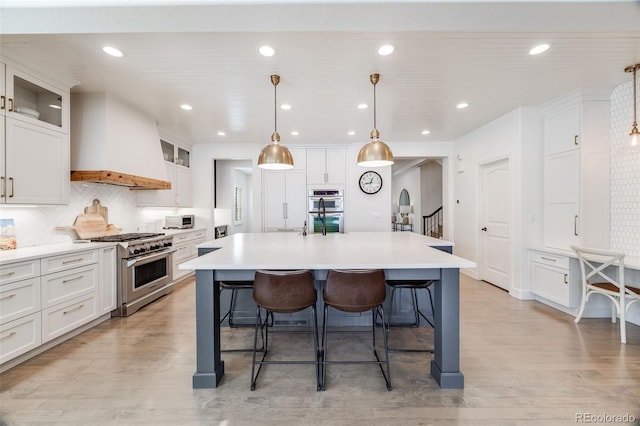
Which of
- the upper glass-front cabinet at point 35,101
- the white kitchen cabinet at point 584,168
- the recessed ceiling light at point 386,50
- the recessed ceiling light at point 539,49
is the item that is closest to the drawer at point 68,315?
the upper glass-front cabinet at point 35,101

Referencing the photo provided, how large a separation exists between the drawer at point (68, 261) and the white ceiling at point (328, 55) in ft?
5.83

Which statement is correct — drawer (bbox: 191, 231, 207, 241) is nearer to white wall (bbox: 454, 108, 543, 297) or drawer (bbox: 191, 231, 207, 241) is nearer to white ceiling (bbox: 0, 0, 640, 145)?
white ceiling (bbox: 0, 0, 640, 145)

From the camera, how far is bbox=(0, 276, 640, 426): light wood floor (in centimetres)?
160

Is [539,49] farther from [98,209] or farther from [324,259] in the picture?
[98,209]

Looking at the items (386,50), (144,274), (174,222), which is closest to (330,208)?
(174,222)

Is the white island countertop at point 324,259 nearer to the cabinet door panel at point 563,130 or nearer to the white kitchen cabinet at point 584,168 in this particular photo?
the white kitchen cabinet at point 584,168

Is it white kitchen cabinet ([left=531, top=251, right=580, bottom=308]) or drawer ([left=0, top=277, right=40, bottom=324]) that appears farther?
white kitchen cabinet ([left=531, top=251, right=580, bottom=308])

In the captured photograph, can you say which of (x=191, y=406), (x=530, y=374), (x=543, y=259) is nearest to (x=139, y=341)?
(x=191, y=406)

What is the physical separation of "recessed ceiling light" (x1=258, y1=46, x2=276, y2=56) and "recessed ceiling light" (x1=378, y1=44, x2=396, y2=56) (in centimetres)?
91

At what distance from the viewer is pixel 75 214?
3.19 metres

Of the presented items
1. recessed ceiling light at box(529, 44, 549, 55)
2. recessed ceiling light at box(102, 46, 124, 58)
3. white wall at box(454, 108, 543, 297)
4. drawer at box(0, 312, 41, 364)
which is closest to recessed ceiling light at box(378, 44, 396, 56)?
recessed ceiling light at box(529, 44, 549, 55)

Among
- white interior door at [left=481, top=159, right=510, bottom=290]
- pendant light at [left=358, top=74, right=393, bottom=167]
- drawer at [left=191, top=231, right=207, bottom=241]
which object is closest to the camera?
pendant light at [left=358, top=74, right=393, bottom=167]

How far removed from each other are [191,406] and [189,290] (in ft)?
9.01

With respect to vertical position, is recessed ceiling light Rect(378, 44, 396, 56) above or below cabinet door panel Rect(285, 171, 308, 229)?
above
